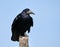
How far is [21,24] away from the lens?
10211 millimetres

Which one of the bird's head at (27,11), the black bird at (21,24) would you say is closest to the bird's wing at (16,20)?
the black bird at (21,24)

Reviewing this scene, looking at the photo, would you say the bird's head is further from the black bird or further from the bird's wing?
the bird's wing

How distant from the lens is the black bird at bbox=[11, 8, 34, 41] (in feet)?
33.0

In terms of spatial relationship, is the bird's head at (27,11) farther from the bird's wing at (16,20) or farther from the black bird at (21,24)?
the bird's wing at (16,20)

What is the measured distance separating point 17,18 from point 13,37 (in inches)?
27.2

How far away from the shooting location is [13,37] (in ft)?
33.1

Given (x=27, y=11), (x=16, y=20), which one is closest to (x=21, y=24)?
(x=16, y=20)

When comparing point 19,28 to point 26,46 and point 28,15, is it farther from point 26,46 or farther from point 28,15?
point 26,46

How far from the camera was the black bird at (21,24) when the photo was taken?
10070 mm

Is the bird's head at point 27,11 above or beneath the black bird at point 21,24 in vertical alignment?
above

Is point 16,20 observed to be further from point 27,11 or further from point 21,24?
point 27,11

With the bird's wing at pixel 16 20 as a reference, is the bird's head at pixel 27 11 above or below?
above

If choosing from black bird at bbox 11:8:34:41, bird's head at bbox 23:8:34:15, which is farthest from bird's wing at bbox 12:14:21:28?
bird's head at bbox 23:8:34:15

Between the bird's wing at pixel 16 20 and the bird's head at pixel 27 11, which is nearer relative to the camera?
the bird's head at pixel 27 11
